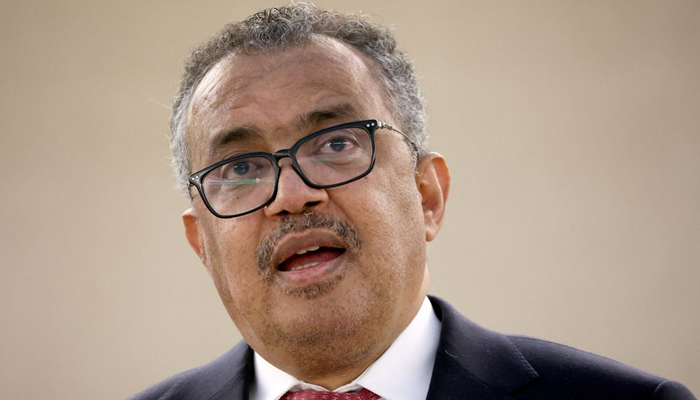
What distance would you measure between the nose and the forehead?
0.11 m

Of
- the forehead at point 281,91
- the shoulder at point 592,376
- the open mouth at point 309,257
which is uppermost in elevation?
the forehead at point 281,91

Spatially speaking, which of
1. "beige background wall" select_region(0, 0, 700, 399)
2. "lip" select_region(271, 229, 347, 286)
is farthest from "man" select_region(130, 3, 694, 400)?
"beige background wall" select_region(0, 0, 700, 399)

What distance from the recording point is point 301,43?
180 centimetres

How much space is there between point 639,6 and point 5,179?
2952mm

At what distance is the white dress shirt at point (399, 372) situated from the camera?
5.57ft

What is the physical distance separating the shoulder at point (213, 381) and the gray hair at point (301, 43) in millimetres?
431

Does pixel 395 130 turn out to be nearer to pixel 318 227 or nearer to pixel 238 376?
pixel 318 227

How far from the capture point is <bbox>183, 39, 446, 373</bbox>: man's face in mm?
1579

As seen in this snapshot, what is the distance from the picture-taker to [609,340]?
11.5 ft

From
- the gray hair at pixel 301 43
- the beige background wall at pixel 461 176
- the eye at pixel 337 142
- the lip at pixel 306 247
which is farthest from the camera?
the beige background wall at pixel 461 176

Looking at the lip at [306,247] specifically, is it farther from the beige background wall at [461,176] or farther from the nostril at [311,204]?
the beige background wall at [461,176]

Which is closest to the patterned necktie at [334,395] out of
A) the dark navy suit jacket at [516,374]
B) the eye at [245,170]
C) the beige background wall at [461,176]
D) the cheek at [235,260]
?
the dark navy suit jacket at [516,374]

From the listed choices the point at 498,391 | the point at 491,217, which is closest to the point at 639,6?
the point at 491,217

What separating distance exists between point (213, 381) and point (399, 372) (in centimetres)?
49
